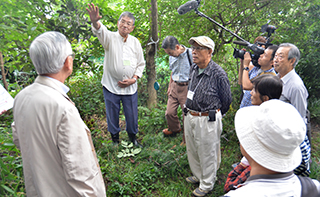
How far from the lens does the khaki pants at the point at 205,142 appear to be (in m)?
2.43

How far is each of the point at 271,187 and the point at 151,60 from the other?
3601mm

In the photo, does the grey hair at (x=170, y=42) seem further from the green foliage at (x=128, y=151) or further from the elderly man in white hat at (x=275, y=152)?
the elderly man in white hat at (x=275, y=152)

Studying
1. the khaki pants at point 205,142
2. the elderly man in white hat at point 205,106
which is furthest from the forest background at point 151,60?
the elderly man in white hat at point 205,106

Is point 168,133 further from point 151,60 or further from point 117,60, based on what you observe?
point 117,60

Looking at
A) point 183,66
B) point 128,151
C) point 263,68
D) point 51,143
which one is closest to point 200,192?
point 128,151

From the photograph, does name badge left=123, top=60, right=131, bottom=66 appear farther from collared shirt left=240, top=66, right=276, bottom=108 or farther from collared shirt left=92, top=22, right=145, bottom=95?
collared shirt left=240, top=66, right=276, bottom=108

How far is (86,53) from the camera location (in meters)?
3.80

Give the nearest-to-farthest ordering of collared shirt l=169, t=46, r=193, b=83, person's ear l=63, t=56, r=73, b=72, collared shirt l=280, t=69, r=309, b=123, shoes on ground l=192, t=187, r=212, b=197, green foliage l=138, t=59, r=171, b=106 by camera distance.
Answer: person's ear l=63, t=56, r=73, b=72 → collared shirt l=280, t=69, r=309, b=123 → shoes on ground l=192, t=187, r=212, b=197 → collared shirt l=169, t=46, r=193, b=83 → green foliage l=138, t=59, r=171, b=106

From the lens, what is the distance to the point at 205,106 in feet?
7.84

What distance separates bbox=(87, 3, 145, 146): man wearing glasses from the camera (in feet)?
9.85

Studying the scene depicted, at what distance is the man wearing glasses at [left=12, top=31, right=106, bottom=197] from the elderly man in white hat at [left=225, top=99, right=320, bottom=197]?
0.90 metres

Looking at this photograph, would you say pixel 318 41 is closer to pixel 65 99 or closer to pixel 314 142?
pixel 314 142

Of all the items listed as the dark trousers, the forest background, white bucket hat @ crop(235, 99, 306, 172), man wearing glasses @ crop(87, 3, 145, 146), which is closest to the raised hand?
man wearing glasses @ crop(87, 3, 145, 146)

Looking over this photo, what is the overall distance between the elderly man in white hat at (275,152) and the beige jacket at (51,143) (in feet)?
2.93
